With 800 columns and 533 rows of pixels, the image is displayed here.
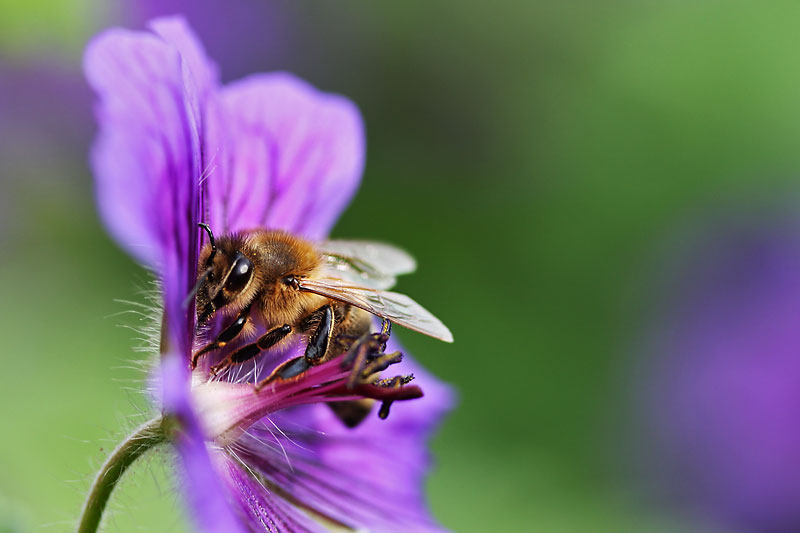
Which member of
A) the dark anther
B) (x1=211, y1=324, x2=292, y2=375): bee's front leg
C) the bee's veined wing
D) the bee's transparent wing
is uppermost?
the bee's veined wing

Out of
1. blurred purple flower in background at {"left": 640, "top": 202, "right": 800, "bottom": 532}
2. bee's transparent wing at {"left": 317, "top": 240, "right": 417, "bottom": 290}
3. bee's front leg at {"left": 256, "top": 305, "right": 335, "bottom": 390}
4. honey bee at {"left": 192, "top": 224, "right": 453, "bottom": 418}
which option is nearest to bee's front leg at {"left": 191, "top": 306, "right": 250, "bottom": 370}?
honey bee at {"left": 192, "top": 224, "right": 453, "bottom": 418}

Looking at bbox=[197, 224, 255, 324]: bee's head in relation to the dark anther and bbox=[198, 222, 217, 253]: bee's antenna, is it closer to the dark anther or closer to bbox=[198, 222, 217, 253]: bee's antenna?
bbox=[198, 222, 217, 253]: bee's antenna

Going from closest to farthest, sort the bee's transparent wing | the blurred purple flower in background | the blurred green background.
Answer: the bee's transparent wing, the blurred green background, the blurred purple flower in background

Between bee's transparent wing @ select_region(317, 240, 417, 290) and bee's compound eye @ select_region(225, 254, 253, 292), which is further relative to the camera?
bee's transparent wing @ select_region(317, 240, 417, 290)

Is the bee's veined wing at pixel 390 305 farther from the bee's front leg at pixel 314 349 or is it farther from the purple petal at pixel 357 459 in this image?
the purple petal at pixel 357 459

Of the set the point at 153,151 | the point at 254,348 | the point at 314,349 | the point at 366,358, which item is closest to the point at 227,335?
the point at 254,348

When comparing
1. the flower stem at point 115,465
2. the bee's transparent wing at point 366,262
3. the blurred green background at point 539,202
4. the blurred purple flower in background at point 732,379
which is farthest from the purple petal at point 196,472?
the blurred purple flower in background at point 732,379

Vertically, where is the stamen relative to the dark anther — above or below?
below
